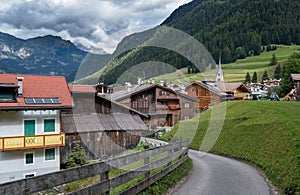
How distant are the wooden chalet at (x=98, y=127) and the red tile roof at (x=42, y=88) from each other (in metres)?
1.35

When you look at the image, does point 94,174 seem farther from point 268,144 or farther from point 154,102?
point 154,102

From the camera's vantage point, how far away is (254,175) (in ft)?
43.1

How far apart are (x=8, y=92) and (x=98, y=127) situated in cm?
856

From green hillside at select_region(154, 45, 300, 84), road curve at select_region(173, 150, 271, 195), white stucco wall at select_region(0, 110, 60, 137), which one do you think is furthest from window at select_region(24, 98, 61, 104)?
green hillside at select_region(154, 45, 300, 84)

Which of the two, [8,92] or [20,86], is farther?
[20,86]

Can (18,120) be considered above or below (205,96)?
below

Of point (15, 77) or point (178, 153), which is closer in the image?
point (178, 153)

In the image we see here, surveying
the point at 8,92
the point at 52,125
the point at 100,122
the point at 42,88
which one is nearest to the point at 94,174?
the point at 8,92

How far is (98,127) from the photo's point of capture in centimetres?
3117

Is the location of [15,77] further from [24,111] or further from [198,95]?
[198,95]

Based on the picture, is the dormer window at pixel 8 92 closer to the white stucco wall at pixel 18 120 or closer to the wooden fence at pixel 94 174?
the white stucco wall at pixel 18 120

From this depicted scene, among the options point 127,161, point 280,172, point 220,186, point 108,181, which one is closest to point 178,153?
point 220,186

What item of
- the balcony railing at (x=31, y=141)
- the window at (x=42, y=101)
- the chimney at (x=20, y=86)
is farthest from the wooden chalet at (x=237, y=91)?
Answer: the chimney at (x=20, y=86)

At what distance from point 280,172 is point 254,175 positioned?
1362mm
